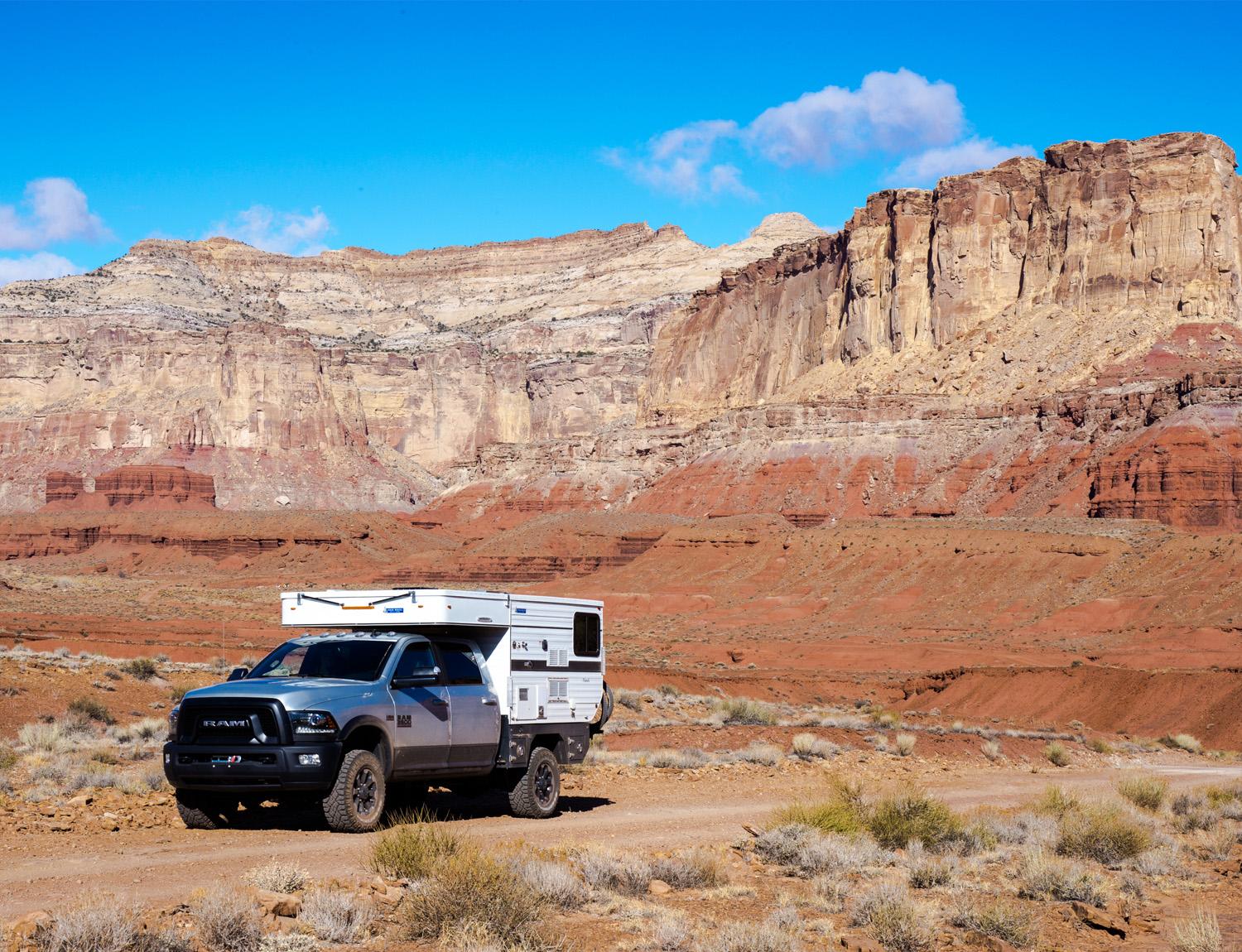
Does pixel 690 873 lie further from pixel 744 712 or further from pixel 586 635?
pixel 744 712

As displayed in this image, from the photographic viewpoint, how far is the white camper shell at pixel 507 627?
42.5 ft

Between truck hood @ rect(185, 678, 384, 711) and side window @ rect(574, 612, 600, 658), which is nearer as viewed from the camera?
truck hood @ rect(185, 678, 384, 711)

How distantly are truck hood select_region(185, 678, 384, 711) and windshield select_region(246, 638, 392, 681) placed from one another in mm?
287

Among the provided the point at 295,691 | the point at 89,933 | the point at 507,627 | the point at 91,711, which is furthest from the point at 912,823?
the point at 91,711

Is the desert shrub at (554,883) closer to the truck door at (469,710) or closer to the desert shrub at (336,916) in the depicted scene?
the desert shrub at (336,916)

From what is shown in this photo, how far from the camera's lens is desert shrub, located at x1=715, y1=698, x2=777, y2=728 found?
27203mm

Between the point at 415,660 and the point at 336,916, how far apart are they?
14.6 ft

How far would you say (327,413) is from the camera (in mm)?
176500

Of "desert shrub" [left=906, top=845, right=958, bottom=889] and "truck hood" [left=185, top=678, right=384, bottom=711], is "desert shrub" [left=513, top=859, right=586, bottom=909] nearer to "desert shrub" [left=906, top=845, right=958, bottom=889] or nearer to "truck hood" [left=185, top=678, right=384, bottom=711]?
"truck hood" [left=185, top=678, right=384, bottom=711]

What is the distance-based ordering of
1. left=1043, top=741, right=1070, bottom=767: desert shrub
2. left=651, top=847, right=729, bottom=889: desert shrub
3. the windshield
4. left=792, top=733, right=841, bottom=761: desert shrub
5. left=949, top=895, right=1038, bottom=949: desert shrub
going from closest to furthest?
left=949, top=895, right=1038, bottom=949: desert shrub → left=651, top=847, right=729, bottom=889: desert shrub → the windshield → left=792, top=733, right=841, bottom=761: desert shrub → left=1043, top=741, right=1070, bottom=767: desert shrub

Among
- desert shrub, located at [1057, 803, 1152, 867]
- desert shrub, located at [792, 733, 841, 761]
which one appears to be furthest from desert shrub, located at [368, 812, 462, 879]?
desert shrub, located at [792, 733, 841, 761]

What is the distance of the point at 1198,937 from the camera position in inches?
346

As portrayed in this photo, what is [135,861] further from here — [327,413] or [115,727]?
[327,413]

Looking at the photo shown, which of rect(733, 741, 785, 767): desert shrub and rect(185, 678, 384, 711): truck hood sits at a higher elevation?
rect(185, 678, 384, 711): truck hood
